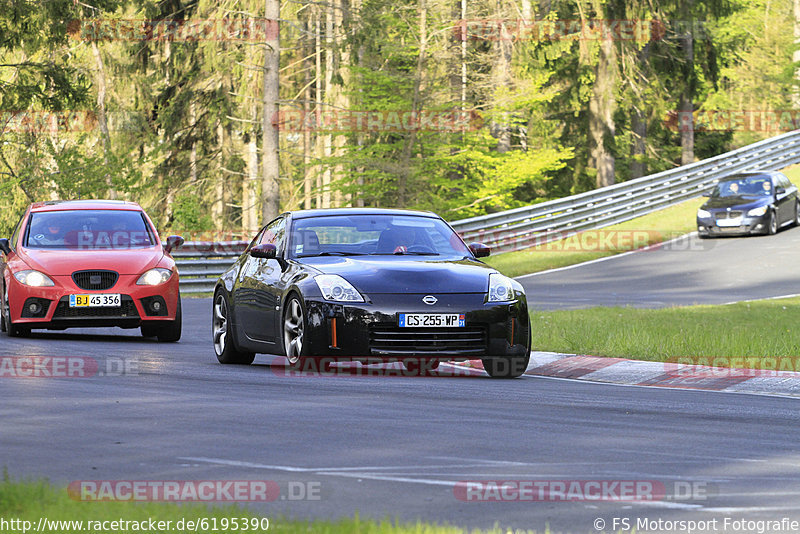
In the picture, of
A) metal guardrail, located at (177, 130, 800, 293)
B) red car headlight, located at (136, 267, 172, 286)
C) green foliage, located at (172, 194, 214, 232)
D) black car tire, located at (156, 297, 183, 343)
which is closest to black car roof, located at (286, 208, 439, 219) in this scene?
red car headlight, located at (136, 267, 172, 286)

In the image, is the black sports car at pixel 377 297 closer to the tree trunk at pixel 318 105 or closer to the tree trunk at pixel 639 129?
the tree trunk at pixel 318 105

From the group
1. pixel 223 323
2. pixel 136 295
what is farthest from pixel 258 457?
pixel 136 295

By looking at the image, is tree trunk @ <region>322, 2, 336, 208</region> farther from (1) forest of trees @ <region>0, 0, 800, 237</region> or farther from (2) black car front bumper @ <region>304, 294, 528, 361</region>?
(2) black car front bumper @ <region>304, 294, 528, 361</region>

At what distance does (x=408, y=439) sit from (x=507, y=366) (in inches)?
175

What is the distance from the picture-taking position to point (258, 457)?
7.10m

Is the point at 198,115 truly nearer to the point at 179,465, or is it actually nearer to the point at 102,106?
the point at 102,106

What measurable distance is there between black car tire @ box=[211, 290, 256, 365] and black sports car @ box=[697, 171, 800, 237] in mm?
22487

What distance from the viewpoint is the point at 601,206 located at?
37.4m

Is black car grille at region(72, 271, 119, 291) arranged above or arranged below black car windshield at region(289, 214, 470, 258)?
below

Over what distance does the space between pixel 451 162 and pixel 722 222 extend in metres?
10.7

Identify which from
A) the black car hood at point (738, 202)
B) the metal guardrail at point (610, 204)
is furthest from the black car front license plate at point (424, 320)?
the black car hood at point (738, 202)

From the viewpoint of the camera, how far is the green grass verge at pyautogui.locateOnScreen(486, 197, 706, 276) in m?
32.6

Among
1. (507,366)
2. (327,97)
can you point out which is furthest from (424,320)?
(327,97)

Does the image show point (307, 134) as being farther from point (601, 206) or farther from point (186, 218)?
point (601, 206)
